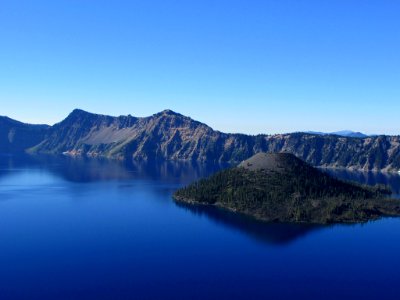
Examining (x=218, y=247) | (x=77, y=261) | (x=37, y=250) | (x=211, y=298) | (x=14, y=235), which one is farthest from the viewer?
(x=14, y=235)

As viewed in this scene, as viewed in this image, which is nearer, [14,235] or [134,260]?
[134,260]

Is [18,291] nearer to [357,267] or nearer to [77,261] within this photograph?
[77,261]

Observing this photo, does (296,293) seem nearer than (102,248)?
Yes

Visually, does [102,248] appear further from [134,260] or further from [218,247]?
[218,247]

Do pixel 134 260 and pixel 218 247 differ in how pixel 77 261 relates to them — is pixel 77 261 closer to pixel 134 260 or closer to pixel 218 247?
pixel 134 260

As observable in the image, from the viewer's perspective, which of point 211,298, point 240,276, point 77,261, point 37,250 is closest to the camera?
point 211,298

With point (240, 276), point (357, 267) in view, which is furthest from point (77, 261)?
point (357, 267)

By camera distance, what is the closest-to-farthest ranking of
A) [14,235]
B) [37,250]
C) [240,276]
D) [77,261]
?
[240,276]
[77,261]
[37,250]
[14,235]

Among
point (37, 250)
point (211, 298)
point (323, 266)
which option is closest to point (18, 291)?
point (37, 250)

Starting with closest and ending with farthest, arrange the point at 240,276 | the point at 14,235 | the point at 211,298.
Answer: the point at 211,298 → the point at 240,276 → the point at 14,235
